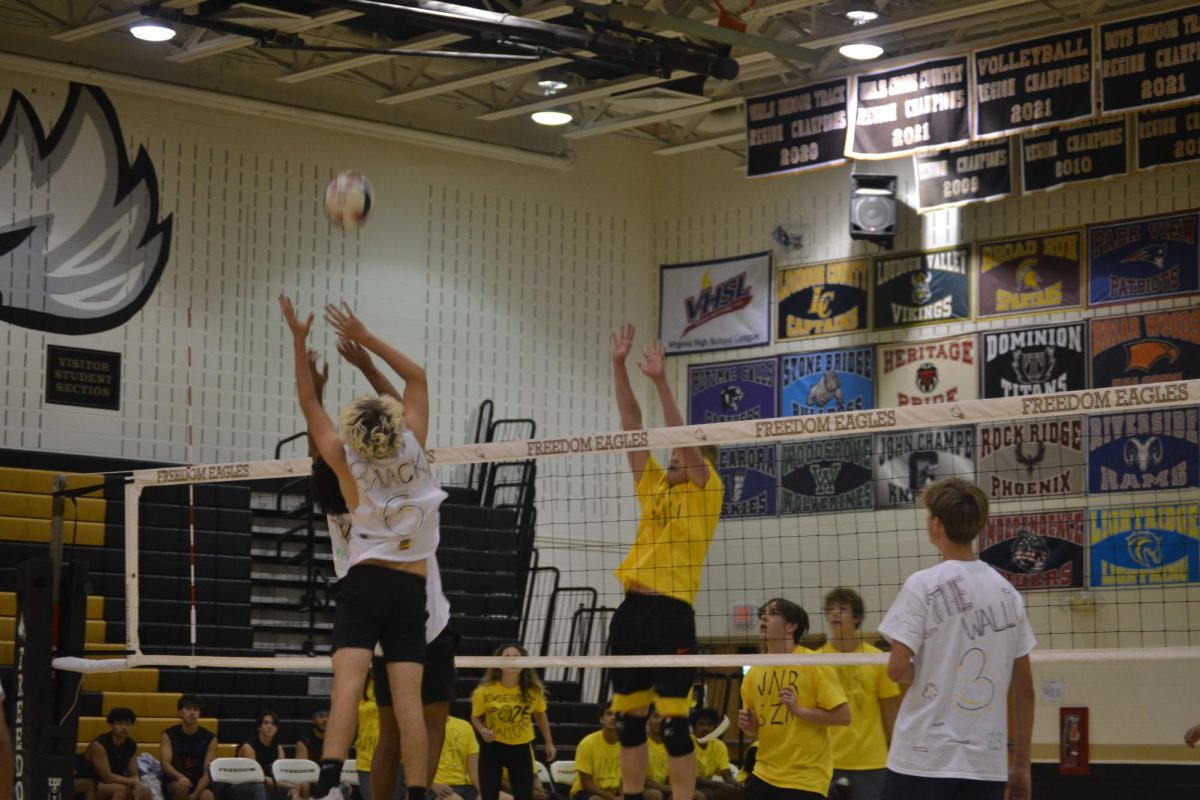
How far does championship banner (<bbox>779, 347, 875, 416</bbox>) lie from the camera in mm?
18750

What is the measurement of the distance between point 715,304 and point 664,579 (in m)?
12.3

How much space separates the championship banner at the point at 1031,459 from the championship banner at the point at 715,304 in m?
3.54

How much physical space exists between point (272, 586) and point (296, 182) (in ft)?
15.1

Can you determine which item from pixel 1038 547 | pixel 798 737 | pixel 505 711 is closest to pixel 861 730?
pixel 798 737

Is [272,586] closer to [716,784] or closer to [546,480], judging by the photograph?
[546,480]

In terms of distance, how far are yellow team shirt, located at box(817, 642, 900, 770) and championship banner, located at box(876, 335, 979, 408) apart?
9110 millimetres

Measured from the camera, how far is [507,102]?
19.0 m

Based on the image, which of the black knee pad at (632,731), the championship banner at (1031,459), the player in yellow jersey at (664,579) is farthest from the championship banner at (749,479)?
the black knee pad at (632,731)

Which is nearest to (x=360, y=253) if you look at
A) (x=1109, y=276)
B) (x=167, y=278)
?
(x=167, y=278)

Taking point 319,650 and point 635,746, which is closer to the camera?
point 635,746

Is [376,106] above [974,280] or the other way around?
above

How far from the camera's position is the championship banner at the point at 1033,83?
48.0 feet

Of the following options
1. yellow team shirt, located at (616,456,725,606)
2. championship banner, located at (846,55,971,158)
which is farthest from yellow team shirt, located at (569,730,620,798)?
yellow team shirt, located at (616,456,725,606)

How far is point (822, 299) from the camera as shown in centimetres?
1931
